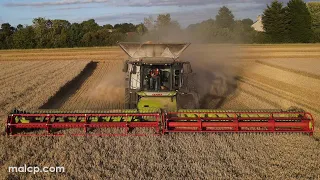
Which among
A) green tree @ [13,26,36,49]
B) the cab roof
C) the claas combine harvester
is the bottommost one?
the claas combine harvester

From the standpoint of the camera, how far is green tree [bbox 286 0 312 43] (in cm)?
5568

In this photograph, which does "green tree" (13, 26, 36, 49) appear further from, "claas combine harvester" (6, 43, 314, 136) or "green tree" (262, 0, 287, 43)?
"claas combine harvester" (6, 43, 314, 136)

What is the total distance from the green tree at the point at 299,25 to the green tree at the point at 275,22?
3.27 feet

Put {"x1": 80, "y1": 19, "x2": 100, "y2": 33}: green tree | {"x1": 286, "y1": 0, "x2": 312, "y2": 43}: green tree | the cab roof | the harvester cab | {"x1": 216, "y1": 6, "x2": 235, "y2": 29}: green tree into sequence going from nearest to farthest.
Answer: the harvester cab, the cab roof, {"x1": 286, "y1": 0, "x2": 312, "y2": 43}: green tree, {"x1": 80, "y1": 19, "x2": 100, "y2": 33}: green tree, {"x1": 216, "y1": 6, "x2": 235, "y2": 29}: green tree

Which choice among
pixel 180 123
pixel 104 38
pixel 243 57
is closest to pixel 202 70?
pixel 180 123

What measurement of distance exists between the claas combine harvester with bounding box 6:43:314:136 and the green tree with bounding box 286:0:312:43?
48.9 m

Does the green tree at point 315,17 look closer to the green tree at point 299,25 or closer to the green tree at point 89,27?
the green tree at point 299,25

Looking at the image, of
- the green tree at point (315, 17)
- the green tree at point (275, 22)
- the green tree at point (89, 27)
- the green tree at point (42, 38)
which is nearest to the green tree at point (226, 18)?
the green tree at point (275, 22)

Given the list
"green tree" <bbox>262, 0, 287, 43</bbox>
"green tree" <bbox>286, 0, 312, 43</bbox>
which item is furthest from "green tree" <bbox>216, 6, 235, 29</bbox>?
"green tree" <bbox>286, 0, 312, 43</bbox>

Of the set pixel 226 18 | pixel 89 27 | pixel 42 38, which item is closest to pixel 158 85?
pixel 42 38

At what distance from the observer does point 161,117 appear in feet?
32.3

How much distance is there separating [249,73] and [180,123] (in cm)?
1587

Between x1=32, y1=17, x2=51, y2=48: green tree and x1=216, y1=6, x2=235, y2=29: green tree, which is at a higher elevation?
x1=216, y1=6, x2=235, y2=29: green tree

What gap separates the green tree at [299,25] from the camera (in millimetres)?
55681
